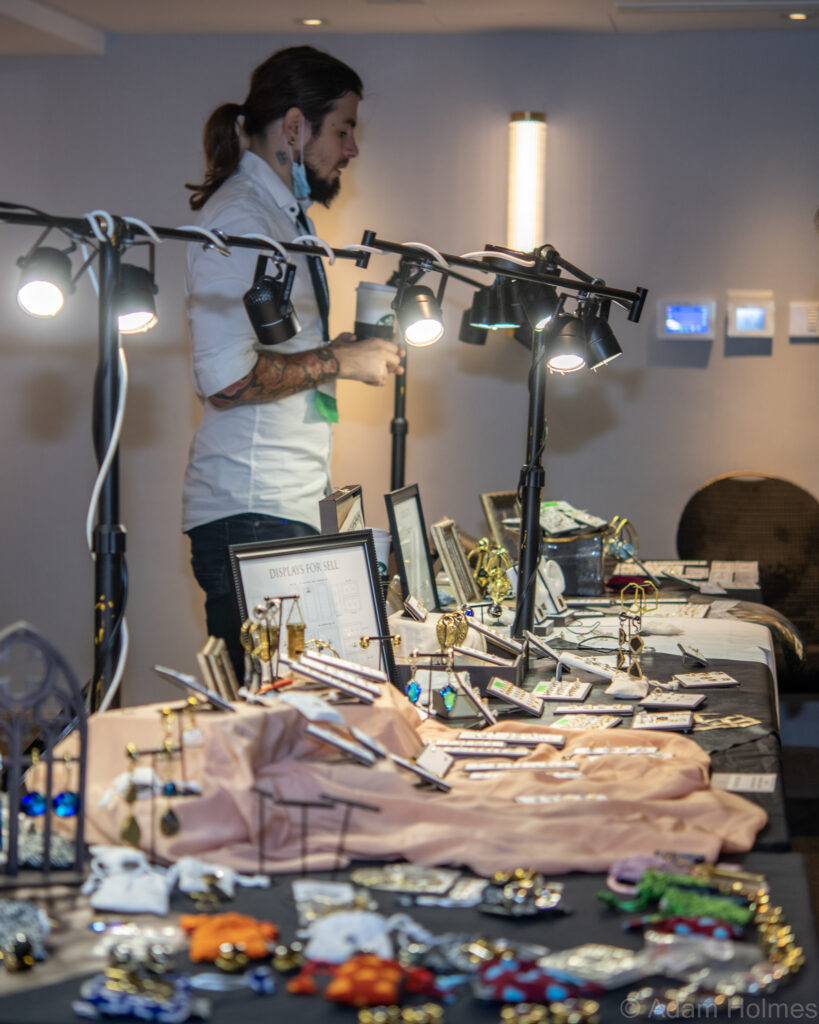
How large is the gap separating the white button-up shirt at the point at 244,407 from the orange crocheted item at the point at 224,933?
4.91 ft

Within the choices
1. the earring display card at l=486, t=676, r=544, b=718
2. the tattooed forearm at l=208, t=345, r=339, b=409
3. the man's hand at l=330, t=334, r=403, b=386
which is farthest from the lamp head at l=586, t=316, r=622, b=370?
the earring display card at l=486, t=676, r=544, b=718

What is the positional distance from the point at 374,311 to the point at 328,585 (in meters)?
0.96

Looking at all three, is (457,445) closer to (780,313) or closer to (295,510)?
(780,313)

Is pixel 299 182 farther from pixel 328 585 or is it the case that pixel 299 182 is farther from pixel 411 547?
pixel 328 585

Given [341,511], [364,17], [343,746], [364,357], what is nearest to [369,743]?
[343,746]

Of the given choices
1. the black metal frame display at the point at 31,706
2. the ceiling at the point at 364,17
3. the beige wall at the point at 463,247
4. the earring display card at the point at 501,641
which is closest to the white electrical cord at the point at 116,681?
the black metal frame display at the point at 31,706

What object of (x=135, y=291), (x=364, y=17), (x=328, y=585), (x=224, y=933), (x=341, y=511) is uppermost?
(x=364, y=17)

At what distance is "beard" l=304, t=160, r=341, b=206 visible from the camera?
2.78m

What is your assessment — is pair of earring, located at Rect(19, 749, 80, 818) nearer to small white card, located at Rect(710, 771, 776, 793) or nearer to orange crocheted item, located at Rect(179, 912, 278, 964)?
orange crocheted item, located at Rect(179, 912, 278, 964)

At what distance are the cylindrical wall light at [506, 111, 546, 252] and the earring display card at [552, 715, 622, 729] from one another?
105 inches

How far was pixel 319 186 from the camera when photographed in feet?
9.27

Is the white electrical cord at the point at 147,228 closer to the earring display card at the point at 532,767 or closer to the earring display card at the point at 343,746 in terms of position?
the earring display card at the point at 343,746

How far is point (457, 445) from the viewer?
443cm

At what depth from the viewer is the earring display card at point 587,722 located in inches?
71.6
